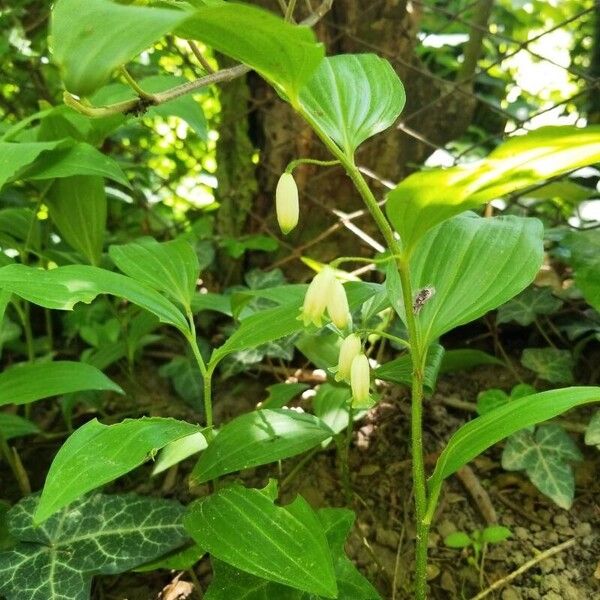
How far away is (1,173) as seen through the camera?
111 cm

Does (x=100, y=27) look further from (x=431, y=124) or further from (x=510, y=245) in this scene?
(x=431, y=124)

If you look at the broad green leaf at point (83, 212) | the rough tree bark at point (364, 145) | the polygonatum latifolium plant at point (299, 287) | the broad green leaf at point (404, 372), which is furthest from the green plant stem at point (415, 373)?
the rough tree bark at point (364, 145)

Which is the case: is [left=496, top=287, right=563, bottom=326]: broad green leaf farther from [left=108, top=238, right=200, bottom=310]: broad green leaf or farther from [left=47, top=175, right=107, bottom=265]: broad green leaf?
[left=47, top=175, right=107, bottom=265]: broad green leaf

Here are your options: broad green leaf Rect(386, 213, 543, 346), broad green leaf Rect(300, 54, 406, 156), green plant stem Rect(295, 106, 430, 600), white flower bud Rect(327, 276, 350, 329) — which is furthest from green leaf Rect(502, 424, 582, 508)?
broad green leaf Rect(300, 54, 406, 156)

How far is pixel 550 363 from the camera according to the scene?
4.86 ft

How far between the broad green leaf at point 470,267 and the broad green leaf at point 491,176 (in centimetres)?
18

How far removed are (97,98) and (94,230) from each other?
0.31 m

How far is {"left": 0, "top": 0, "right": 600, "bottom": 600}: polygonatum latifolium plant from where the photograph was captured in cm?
62

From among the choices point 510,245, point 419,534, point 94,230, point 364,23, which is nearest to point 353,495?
point 419,534

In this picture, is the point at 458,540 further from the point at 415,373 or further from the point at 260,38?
the point at 260,38

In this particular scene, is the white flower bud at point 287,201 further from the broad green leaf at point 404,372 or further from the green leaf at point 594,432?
the green leaf at point 594,432

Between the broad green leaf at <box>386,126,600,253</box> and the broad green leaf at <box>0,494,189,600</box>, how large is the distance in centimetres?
71

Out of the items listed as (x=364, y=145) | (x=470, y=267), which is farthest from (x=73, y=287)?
(x=364, y=145)

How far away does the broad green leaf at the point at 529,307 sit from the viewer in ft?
5.05
